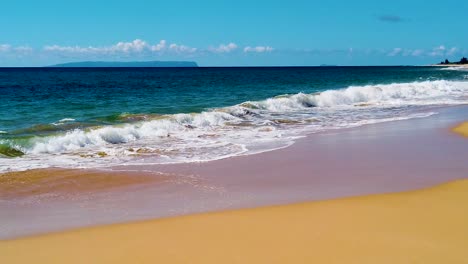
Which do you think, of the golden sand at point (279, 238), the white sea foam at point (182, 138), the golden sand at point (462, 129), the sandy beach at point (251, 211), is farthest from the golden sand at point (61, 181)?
the golden sand at point (462, 129)

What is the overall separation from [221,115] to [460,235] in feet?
46.5

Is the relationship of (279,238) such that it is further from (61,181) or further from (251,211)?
(61,181)

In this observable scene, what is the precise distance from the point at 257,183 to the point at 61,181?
134 inches

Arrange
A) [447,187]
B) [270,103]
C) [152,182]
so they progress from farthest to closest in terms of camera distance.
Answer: [270,103], [152,182], [447,187]

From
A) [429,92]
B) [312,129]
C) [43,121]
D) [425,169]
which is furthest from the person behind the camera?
[429,92]

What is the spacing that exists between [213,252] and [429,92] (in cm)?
3388

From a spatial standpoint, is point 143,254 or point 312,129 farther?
point 312,129

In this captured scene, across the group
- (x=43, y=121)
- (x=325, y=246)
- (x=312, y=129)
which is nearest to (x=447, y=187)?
(x=325, y=246)

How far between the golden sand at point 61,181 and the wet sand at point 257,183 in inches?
9.4

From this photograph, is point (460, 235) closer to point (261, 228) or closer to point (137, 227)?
point (261, 228)

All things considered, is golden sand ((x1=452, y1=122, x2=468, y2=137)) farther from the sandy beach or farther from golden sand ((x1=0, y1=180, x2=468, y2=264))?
golden sand ((x1=0, y1=180, x2=468, y2=264))

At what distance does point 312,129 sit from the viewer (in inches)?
602

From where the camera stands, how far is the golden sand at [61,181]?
7520 mm

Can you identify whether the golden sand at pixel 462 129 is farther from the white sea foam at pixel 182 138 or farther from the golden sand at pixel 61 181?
the golden sand at pixel 61 181
